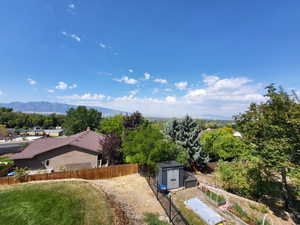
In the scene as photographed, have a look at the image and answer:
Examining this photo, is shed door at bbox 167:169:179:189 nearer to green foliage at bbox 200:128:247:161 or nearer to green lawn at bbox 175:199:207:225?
green lawn at bbox 175:199:207:225

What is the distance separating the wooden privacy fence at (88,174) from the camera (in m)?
11.2

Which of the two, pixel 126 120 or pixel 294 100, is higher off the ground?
pixel 294 100

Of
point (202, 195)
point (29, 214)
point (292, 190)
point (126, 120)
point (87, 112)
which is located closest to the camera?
point (29, 214)

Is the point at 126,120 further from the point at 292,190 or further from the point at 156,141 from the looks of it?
the point at 292,190

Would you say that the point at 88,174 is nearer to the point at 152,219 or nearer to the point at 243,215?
the point at 152,219

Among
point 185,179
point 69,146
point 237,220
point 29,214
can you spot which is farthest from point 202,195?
point 69,146

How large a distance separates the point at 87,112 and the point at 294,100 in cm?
4358

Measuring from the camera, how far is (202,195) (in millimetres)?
11703

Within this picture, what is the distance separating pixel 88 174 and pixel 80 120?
2946 cm

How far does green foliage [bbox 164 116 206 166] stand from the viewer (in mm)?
17891

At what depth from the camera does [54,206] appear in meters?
7.40

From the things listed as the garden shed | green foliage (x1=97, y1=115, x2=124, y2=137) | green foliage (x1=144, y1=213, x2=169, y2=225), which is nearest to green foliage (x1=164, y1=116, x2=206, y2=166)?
the garden shed

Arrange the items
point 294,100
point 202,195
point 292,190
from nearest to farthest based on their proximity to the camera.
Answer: point 294,100
point 202,195
point 292,190

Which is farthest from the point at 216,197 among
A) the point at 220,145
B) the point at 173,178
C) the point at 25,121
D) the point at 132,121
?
the point at 25,121
